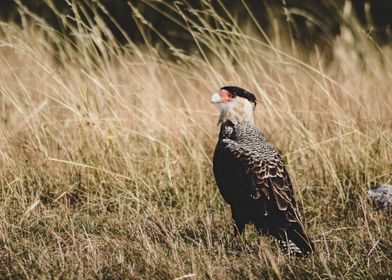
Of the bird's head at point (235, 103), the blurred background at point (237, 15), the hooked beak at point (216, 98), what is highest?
the hooked beak at point (216, 98)

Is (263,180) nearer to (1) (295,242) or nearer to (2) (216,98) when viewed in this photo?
(1) (295,242)

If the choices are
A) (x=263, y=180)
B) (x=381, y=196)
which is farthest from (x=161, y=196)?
(x=381, y=196)

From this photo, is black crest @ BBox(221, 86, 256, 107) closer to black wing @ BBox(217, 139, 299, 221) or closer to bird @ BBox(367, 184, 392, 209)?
black wing @ BBox(217, 139, 299, 221)

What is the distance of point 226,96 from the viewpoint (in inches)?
163

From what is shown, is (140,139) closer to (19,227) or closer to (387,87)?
(19,227)

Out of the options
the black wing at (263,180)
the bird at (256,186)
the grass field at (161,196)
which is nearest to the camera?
the grass field at (161,196)

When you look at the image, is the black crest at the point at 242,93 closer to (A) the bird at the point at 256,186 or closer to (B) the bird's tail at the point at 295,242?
(A) the bird at the point at 256,186

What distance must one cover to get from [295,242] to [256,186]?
0.42 meters

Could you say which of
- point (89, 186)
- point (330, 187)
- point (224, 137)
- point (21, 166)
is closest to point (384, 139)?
point (330, 187)

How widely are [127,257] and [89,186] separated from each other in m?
1.07

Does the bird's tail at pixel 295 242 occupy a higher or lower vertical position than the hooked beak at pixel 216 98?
lower

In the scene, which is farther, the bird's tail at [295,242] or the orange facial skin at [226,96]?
the orange facial skin at [226,96]

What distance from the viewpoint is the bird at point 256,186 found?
3.56 m

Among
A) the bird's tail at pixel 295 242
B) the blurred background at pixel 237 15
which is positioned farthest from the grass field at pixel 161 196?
the blurred background at pixel 237 15
